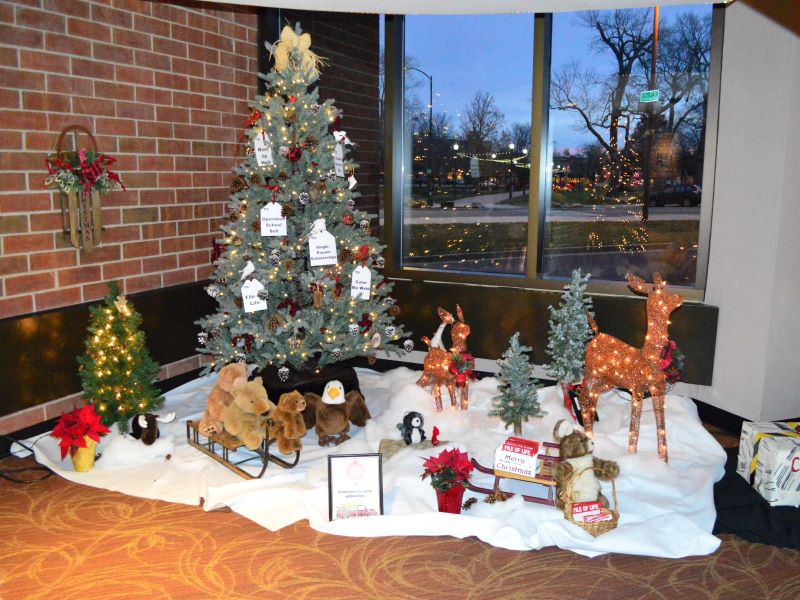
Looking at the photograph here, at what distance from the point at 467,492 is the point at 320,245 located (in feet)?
5.43

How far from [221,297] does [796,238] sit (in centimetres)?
336

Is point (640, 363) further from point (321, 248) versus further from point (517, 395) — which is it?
point (321, 248)

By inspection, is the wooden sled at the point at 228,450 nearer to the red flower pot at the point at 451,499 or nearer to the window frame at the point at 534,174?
the red flower pot at the point at 451,499

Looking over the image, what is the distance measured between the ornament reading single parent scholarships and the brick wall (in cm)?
129

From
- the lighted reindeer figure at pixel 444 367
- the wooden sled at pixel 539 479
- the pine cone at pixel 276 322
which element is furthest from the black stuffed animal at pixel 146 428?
the wooden sled at pixel 539 479

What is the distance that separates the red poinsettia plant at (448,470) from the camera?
9.78ft

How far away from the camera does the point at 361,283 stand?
4.21 metres

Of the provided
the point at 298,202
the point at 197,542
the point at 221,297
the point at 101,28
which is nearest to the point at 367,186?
the point at 298,202

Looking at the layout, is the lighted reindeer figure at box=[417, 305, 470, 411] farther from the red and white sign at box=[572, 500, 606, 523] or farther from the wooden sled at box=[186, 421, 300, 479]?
the red and white sign at box=[572, 500, 606, 523]

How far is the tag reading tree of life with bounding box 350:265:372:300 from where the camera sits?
4207 mm

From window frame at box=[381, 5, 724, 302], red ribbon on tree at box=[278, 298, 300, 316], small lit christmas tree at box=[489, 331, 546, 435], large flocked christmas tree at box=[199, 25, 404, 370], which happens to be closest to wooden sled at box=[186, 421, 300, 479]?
large flocked christmas tree at box=[199, 25, 404, 370]

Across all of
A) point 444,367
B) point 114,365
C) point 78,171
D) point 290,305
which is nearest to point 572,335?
point 444,367

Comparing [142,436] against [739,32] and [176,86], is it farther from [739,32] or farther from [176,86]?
[739,32]

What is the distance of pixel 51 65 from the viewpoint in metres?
3.87
